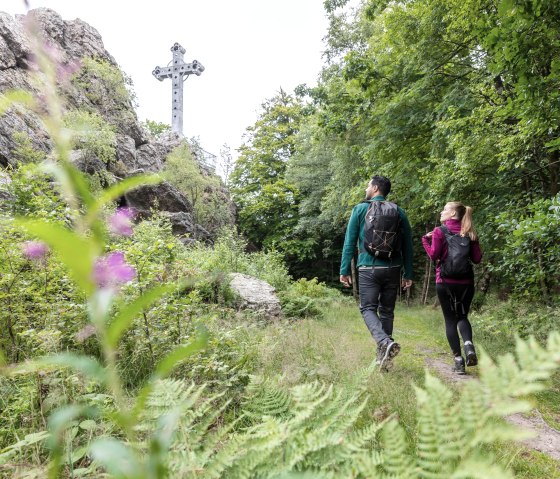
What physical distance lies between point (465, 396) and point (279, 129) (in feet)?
92.9

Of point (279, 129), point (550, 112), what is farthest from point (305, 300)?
point (279, 129)

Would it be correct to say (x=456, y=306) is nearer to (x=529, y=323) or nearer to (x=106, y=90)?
(x=529, y=323)

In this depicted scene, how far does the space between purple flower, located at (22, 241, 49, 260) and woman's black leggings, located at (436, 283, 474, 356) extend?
13.6 feet

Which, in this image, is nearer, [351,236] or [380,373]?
[380,373]

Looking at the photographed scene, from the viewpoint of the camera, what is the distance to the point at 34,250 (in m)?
2.75

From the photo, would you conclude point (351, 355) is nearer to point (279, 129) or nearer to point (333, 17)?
point (333, 17)

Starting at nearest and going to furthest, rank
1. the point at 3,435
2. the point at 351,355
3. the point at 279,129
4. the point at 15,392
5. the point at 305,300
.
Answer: the point at 3,435 → the point at 15,392 → the point at 351,355 → the point at 305,300 → the point at 279,129

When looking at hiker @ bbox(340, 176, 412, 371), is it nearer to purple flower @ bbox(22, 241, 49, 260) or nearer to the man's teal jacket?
the man's teal jacket

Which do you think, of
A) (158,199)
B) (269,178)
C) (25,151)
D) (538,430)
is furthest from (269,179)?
(538,430)

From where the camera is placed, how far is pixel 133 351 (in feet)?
9.52

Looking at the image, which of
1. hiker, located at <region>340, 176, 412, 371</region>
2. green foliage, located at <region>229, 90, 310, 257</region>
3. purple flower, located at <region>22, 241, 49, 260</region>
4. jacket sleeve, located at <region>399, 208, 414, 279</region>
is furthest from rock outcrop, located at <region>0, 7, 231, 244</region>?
jacket sleeve, located at <region>399, 208, 414, 279</region>

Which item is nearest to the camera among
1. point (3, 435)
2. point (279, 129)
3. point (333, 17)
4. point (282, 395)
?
point (282, 395)

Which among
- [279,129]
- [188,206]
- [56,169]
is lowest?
[56,169]

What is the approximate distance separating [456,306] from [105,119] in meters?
22.8
